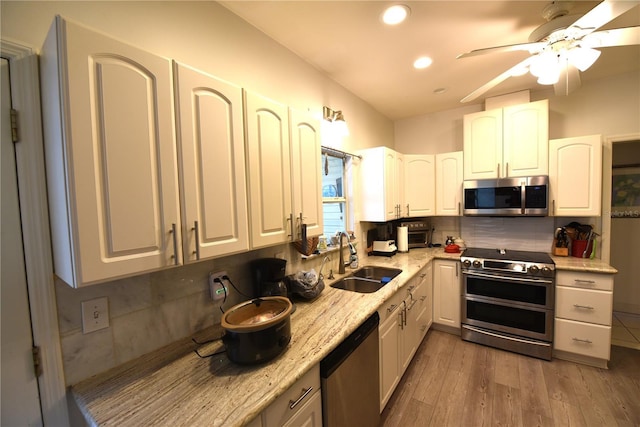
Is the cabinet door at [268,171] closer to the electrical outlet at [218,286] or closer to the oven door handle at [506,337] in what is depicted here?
the electrical outlet at [218,286]

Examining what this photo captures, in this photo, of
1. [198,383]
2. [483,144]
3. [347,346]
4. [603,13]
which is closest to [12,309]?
[198,383]

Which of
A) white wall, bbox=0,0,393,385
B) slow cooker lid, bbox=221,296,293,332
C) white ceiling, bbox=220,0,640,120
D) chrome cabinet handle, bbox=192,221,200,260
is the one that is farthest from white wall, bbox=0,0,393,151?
slow cooker lid, bbox=221,296,293,332

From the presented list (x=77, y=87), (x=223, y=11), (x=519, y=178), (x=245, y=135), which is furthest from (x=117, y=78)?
(x=519, y=178)

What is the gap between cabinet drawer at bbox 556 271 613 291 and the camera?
2.18 metres

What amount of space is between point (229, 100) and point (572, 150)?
125 inches

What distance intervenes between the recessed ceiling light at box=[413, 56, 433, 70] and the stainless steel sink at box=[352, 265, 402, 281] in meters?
1.85

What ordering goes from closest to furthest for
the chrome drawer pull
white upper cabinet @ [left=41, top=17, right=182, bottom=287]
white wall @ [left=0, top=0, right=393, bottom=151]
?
1. white upper cabinet @ [left=41, top=17, right=182, bottom=287]
2. white wall @ [left=0, top=0, right=393, bottom=151]
3. the chrome drawer pull

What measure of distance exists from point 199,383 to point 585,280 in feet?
10.2

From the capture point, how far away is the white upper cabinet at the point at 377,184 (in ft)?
9.07

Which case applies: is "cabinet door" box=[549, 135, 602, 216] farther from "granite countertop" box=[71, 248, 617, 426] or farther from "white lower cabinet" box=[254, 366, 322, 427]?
"white lower cabinet" box=[254, 366, 322, 427]

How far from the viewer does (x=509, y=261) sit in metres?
2.54

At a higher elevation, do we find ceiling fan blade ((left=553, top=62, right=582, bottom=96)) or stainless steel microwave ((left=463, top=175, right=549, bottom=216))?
ceiling fan blade ((left=553, top=62, right=582, bottom=96))

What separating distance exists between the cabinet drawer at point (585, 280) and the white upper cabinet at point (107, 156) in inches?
123

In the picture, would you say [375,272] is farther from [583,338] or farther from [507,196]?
[583,338]
